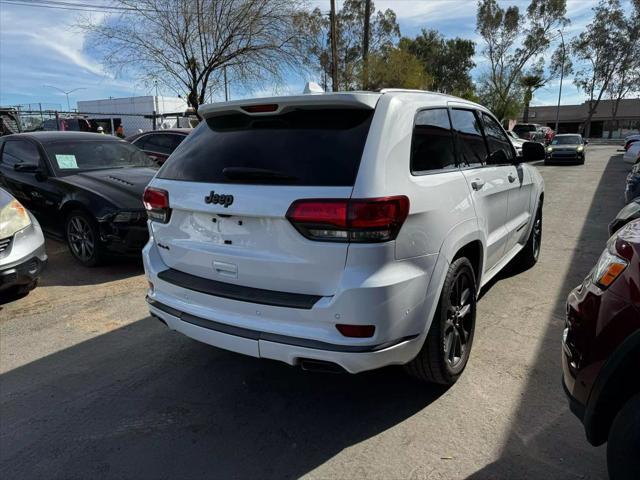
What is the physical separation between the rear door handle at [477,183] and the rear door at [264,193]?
3.77 feet

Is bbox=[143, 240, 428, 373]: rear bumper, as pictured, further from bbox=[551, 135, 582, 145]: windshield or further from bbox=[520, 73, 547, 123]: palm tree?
bbox=[520, 73, 547, 123]: palm tree

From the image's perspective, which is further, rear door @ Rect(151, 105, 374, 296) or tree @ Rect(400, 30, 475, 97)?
tree @ Rect(400, 30, 475, 97)

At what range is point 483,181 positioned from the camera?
3.62m

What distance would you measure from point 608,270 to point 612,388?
1.68ft

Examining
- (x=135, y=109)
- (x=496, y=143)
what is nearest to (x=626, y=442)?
(x=496, y=143)

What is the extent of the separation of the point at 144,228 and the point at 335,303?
4.10m

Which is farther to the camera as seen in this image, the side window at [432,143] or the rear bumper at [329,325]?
the side window at [432,143]

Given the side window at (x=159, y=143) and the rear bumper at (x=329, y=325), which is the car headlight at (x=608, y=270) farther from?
the side window at (x=159, y=143)

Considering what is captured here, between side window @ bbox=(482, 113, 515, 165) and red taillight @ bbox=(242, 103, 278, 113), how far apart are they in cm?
207

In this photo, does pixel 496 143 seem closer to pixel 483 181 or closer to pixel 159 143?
pixel 483 181

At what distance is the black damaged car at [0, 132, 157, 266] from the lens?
581cm

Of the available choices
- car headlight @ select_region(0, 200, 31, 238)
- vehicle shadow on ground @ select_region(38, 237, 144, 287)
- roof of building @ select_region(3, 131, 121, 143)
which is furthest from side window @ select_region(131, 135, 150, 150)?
car headlight @ select_region(0, 200, 31, 238)

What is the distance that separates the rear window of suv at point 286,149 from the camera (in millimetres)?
2525

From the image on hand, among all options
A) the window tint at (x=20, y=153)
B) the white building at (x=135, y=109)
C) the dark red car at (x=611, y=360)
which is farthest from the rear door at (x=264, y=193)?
the white building at (x=135, y=109)
